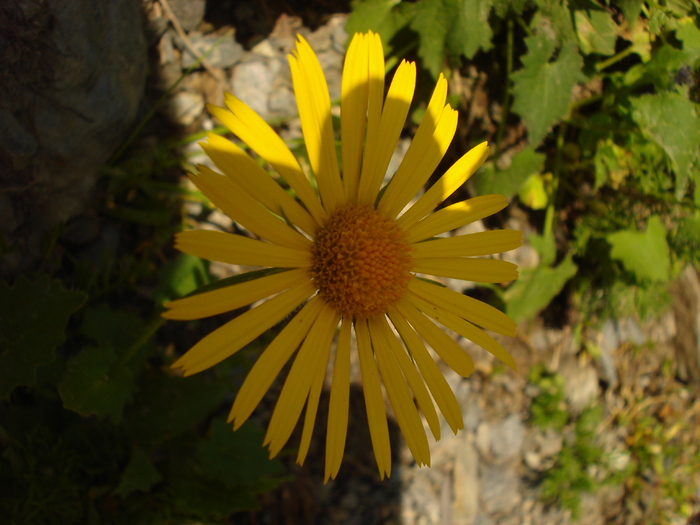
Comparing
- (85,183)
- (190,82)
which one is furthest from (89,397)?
(190,82)

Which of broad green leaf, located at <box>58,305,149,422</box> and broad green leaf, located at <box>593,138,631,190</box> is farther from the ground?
broad green leaf, located at <box>593,138,631,190</box>

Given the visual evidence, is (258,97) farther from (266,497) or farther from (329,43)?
(266,497)

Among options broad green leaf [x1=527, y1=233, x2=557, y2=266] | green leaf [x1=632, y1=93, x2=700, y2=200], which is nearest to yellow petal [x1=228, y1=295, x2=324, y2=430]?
broad green leaf [x1=527, y1=233, x2=557, y2=266]

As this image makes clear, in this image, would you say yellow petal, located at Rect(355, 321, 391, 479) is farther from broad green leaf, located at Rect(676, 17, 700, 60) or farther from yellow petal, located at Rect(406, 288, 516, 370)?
broad green leaf, located at Rect(676, 17, 700, 60)

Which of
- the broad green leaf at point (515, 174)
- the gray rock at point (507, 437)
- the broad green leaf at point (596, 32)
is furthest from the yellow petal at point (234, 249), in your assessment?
the gray rock at point (507, 437)

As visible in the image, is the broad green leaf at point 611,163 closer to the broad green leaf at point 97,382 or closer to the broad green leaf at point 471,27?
the broad green leaf at point 471,27

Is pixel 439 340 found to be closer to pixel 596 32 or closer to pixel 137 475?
pixel 137 475
